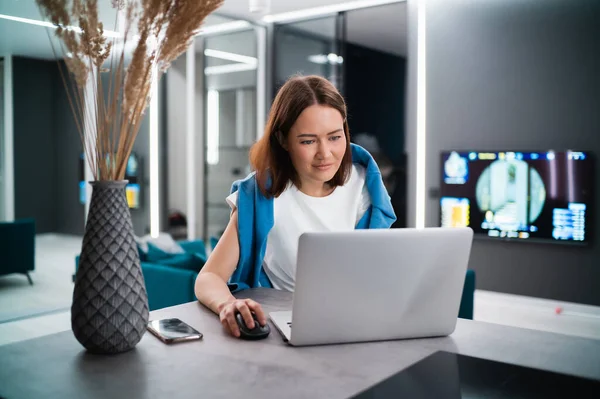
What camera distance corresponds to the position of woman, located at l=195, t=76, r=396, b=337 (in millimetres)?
1798

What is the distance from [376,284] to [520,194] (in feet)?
14.2

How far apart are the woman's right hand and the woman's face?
24.9 inches

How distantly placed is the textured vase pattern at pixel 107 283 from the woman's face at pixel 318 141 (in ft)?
2.55

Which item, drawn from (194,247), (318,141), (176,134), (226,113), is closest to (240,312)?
(318,141)

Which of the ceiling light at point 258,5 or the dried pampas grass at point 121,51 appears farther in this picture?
the ceiling light at point 258,5

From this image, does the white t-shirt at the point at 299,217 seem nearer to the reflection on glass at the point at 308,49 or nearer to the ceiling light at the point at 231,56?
the reflection on glass at the point at 308,49

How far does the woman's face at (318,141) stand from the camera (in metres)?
1.80

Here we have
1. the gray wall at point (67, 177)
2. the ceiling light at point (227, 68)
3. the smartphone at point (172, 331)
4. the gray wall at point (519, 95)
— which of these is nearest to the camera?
the smartphone at point (172, 331)

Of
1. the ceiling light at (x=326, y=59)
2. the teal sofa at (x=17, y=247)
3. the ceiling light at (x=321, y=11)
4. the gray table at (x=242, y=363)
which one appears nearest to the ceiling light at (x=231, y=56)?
the ceiling light at (x=321, y=11)

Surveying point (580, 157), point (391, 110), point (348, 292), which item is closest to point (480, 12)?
point (391, 110)

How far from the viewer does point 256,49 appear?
7.05 meters

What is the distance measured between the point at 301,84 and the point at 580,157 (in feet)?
12.5

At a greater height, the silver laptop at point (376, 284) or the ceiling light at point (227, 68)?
the ceiling light at point (227, 68)

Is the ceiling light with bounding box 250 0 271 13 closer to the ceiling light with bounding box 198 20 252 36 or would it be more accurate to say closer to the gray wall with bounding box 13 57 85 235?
the gray wall with bounding box 13 57 85 235
